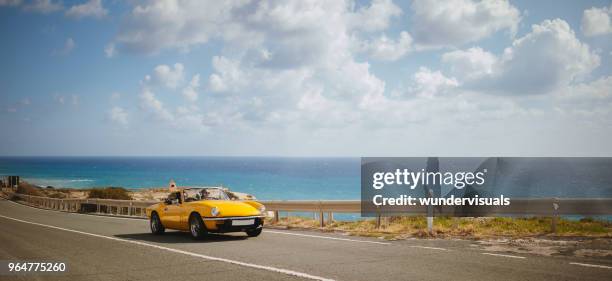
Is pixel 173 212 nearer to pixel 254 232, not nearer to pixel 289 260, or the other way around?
pixel 254 232

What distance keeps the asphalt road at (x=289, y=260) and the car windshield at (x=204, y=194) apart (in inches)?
49.9

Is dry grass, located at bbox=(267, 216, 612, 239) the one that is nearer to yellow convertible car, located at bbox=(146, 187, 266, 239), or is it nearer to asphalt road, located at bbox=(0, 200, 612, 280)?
asphalt road, located at bbox=(0, 200, 612, 280)

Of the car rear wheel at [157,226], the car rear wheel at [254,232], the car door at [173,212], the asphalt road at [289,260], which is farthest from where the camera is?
the car rear wheel at [157,226]

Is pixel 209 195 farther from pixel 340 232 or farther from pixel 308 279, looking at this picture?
pixel 308 279

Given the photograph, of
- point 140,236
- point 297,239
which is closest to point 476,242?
point 297,239

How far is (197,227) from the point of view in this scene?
42.3 ft

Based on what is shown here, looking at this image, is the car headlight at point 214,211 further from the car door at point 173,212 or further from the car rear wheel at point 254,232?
the car door at point 173,212

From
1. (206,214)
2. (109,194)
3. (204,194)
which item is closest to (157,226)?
(204,194)

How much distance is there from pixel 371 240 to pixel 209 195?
488 cm

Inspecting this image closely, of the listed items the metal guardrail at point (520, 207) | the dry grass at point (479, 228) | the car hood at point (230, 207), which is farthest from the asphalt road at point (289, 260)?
the metal guardrail at point (520, 207)

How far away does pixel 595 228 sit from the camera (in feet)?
43.3

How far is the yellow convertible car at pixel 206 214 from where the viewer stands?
12477 mm

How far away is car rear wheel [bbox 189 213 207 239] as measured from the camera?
12.7 metres

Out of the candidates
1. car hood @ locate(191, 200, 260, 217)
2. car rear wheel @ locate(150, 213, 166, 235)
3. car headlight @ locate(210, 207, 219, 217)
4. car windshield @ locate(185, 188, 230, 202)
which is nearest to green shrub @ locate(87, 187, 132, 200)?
car rear wheel @ locate(150, 213, 166, 235)
